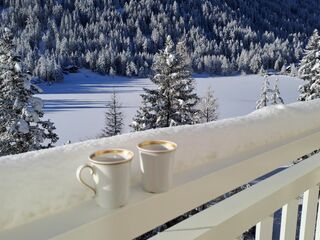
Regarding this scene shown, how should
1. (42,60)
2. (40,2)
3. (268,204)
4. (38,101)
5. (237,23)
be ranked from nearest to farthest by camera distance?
(268,204), (38,101), (42,60), (40,2), (237,23)

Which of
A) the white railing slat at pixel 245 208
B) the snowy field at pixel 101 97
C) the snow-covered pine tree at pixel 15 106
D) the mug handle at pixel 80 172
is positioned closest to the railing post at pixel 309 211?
the white railing slat at pixel 245 208

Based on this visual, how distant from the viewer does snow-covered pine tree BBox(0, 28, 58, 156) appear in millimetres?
→ 7492

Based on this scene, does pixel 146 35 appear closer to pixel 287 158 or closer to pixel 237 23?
pixel 237 23

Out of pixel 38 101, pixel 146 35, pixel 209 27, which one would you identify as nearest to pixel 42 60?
pixel 146 35

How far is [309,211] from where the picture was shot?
0.86 metres

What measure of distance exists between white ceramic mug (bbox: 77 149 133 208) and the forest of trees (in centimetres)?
2698

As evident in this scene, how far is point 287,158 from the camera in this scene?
0.87 m

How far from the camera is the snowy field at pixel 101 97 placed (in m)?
19.1

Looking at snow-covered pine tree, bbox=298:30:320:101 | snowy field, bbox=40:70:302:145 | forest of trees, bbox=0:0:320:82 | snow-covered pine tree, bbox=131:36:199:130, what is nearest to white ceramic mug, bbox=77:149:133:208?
snow-covered pine tree, bbox=131:36:199:130

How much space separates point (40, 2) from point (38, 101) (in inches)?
1633

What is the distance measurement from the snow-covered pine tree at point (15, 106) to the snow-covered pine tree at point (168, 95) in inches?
104

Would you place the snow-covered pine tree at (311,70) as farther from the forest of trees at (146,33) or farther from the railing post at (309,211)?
the forest of trees at (146,33)

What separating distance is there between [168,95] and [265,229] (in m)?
9.37

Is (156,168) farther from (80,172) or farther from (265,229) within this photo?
(265,229)
